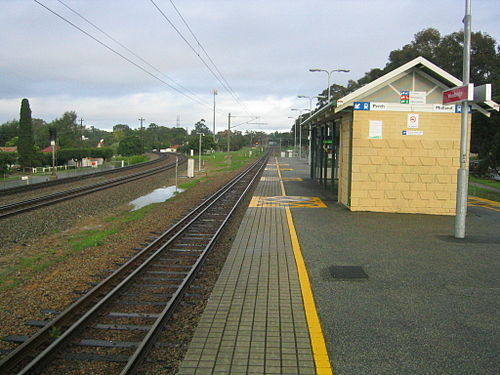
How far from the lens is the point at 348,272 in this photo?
7.14 meters

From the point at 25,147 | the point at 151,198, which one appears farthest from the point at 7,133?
the point at 151,198

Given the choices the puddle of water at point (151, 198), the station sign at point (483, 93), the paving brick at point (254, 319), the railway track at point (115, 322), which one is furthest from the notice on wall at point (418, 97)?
the puddle of water at point (151, 198)

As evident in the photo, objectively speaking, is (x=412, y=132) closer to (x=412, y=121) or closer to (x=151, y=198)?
(x=412, y=121)

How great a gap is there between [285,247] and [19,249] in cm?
606

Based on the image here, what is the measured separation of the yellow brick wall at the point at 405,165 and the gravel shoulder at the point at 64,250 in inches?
246

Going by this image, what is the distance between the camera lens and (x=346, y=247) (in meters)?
8.95

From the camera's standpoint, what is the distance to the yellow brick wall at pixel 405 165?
44.1 ft

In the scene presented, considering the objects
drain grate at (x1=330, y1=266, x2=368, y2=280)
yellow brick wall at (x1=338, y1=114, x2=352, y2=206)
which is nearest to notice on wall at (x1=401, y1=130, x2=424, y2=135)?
yellow brick wall at (x1=338, y1=114, x2=352, y2=206)

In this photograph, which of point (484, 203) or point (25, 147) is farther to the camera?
point (25, 147)

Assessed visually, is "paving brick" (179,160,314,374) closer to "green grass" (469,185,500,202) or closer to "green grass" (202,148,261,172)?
"green grass" (469,185,500,202)

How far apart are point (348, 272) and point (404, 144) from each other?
25.3 ft

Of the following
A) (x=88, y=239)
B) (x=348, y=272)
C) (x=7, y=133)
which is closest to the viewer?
(x=348, y=272)

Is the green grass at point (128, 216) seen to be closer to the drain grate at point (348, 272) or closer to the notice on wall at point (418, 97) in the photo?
the drain grate at point (348, 272)

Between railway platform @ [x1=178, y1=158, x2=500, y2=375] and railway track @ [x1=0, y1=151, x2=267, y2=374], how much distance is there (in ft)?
2.12
